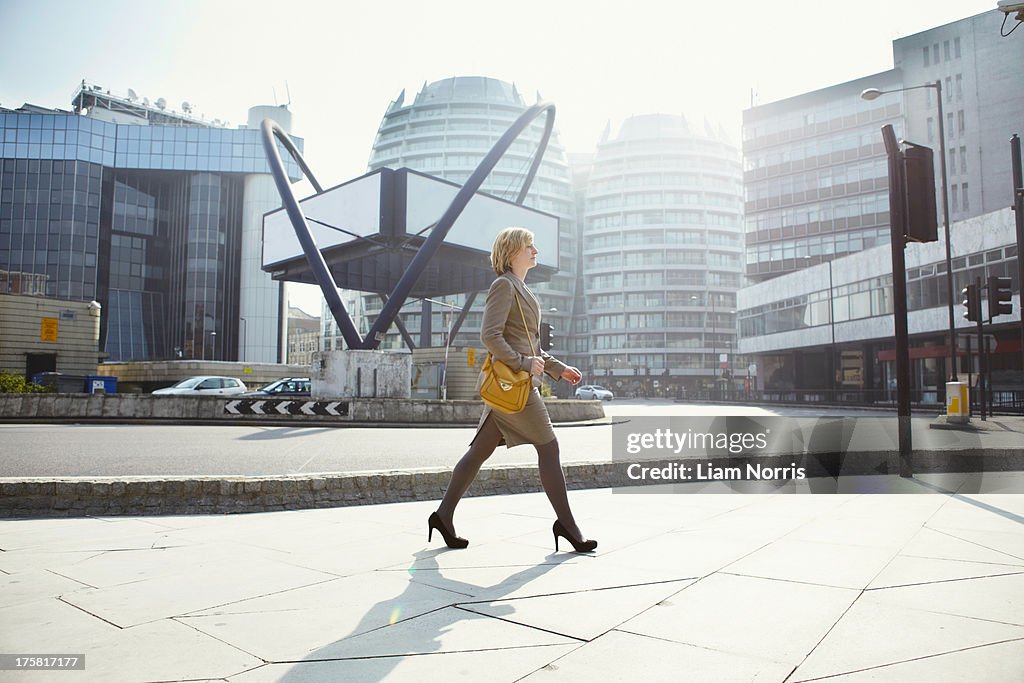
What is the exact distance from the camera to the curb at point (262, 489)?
5.54 meters

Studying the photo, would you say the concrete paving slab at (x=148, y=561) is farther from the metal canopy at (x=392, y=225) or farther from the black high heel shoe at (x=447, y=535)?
the metal canopy at (x=392, y=225)

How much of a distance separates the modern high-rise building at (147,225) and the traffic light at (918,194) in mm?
84819

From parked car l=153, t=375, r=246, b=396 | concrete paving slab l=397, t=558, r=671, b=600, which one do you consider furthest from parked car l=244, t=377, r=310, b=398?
concrete paving slab l=397, t=558, r=671, b=600

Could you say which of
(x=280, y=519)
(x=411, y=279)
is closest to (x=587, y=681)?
(x=280, y=519)

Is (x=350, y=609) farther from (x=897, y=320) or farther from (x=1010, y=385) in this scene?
(x=1010, y=385)

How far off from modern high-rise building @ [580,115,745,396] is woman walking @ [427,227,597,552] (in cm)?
9851

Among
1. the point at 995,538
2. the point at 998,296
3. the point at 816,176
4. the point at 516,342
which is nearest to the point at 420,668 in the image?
the point at 516,342

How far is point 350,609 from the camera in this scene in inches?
119

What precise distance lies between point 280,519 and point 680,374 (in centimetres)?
10207

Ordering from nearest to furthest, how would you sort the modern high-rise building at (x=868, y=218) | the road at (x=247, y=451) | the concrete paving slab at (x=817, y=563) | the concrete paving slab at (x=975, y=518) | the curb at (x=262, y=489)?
the concrete paving slab at (x=817, y=563), the concrete paving slab at (x=975, y=518), the curb at (x=262, y=489), the road at (x=247, y=451), the modern high-rise building at (x=868, y=218)

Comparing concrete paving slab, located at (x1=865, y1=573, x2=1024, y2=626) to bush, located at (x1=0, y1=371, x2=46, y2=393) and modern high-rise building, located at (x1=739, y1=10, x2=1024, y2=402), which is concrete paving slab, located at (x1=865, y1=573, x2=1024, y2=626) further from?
modern high-rise building, located at (x1=739, y1=10, x2=1024, y2=402)

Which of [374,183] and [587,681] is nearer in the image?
[587,681]

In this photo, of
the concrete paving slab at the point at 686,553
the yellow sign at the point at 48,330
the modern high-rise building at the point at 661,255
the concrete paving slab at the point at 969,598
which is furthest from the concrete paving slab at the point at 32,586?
the modern high-rise building at the point at 661,255

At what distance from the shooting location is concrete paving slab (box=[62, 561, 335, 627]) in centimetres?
298
